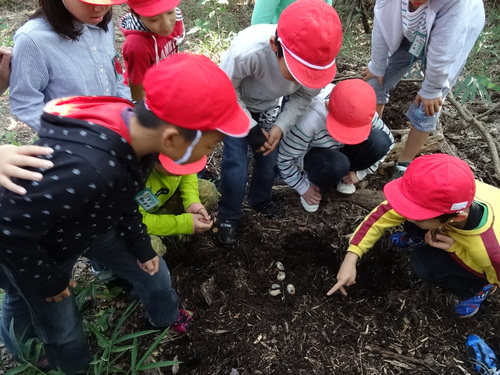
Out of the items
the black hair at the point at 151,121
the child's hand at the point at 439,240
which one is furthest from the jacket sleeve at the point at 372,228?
the black hair at the point at 151,121

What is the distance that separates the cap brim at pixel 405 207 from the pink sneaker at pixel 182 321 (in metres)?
1.07

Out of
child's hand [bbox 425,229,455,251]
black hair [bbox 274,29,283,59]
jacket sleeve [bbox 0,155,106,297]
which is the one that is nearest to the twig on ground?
child's hand [bbox 425,229,455,251]

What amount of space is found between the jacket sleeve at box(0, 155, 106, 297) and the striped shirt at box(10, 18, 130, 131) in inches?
28.5

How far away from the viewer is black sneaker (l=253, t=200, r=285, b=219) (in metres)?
2.50

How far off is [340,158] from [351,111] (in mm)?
386

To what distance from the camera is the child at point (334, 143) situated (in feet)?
6.52

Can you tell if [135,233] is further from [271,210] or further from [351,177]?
[351,177]

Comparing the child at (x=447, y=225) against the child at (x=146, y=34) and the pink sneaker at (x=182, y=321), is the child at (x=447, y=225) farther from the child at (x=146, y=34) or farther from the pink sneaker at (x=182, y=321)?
the child at (x=146, y=34)

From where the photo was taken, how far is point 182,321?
194cm

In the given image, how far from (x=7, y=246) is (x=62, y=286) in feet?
0.90

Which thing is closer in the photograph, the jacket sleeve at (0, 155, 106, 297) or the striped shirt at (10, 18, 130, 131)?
the jacket sleeve at (0, 155, 106, 297)

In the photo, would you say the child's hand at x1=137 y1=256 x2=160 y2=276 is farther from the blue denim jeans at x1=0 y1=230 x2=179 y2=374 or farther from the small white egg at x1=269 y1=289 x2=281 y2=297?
the small white egg at x1=269 y1=289 x2=281 y2=297

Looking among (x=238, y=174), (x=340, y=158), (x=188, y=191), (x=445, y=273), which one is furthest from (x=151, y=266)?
(x=445, y=273)

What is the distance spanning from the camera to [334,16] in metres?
1.66
